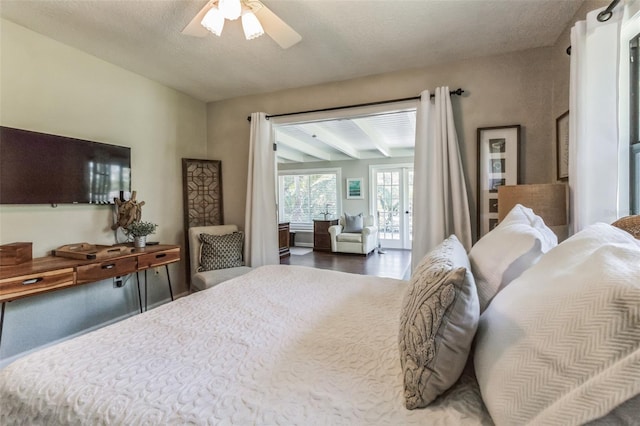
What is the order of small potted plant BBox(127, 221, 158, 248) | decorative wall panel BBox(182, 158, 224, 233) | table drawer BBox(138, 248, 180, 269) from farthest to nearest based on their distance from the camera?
decorative wall panel BBox(182, 158, 224, 233) → small potted plant BBox(127, 221, 158, 248) → table drawer BBox(138, 248, 180, 269)

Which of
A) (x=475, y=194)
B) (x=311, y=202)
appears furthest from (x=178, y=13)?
(x=311, y=202)

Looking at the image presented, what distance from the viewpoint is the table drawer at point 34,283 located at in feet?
5.80

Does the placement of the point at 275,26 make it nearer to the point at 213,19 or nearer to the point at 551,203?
the point at 213,19

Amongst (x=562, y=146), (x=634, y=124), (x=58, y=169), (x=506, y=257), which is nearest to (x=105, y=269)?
(x=58, y=169)

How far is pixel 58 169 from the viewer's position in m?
2.34

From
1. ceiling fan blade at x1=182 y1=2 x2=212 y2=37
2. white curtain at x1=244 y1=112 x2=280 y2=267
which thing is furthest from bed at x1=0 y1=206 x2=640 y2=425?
white curtain at x1=244 y1=112 x2=280 y2=267

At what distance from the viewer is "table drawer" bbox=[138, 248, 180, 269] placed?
261 centimetres

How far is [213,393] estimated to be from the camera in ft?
2.72

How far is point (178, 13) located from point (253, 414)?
7.89 ft

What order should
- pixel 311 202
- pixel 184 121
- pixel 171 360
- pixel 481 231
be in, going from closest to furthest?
pixel 171 360 < pixel 481 231 < pixel 184 121 < pixel 311 202

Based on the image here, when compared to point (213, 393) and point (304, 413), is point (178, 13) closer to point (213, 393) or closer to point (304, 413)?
point (213, 393)

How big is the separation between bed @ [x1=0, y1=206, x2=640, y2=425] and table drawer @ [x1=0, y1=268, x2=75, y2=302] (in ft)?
3.68

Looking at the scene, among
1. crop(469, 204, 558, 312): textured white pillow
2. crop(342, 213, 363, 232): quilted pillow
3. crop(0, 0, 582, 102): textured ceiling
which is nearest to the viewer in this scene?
crop(469, 204, 558, 312): textured white pillow

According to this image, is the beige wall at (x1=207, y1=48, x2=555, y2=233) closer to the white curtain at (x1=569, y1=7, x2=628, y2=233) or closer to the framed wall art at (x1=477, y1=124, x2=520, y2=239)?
the framed wall art at (x1=477, y1=124, x2=520, y2=239)
